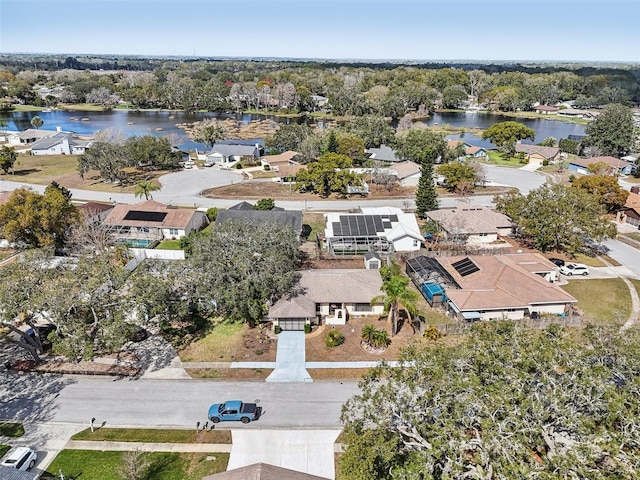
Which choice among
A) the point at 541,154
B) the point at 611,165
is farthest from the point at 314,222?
the point at 611,165

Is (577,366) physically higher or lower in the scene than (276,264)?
higher

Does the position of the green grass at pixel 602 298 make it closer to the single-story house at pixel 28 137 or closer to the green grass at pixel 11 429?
the green grass at pixel 11 429

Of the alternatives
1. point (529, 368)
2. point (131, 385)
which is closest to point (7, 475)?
point (131, 385)

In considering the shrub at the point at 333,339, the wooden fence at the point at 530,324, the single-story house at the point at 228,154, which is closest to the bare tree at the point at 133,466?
the shrub at the point at 333,339

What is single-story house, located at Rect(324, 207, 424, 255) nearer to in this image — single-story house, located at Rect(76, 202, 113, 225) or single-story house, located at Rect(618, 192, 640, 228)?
single-story house, located at Rect(76, 202, 113, 225)

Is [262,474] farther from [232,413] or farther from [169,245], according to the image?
[169,245]

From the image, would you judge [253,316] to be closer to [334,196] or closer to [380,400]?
[380,400]
